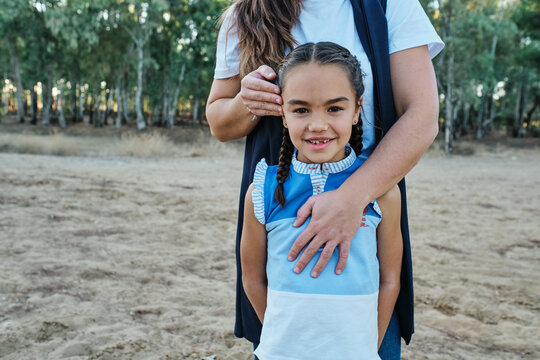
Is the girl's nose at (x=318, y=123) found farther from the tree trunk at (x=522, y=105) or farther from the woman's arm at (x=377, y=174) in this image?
the tree trunk at (x=522, y=105)

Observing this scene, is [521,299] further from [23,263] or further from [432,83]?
[23,263]

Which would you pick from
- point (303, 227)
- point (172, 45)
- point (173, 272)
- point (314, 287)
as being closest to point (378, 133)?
point (303, 227)

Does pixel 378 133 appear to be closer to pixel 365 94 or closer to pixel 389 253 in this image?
pixel 365 94

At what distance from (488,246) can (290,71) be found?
4988mm

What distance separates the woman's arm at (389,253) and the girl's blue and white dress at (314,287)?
3 centimetres

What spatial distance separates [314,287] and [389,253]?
0.28 metres

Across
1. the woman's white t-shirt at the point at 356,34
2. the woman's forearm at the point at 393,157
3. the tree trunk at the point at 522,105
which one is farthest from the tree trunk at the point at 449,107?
the woman's forearm at the point at 393,157

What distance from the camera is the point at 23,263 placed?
13.4 feet

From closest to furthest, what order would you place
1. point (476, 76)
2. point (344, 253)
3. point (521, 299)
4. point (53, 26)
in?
point (344, 253) → point (521, 299) → point (53, 26) → point (476, 76)

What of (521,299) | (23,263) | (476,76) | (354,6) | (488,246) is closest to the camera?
(354,6)

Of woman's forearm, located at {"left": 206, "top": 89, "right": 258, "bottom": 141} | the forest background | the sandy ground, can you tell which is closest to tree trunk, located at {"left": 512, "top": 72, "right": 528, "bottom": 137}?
the forest background

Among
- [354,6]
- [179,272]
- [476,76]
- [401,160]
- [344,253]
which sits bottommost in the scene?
[179,272]

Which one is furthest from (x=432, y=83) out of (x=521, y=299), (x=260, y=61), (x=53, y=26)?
(x=53, y=26)

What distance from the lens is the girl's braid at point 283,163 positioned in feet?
4.36
